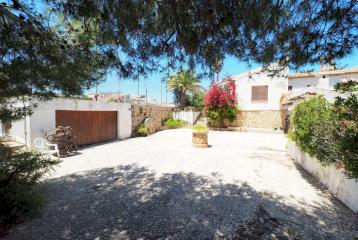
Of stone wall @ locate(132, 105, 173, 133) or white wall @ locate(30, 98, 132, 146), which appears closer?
white wall @ locate(30, 98, 132, 146)

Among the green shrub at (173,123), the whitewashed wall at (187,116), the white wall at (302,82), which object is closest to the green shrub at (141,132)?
the green shrub at (173,123)

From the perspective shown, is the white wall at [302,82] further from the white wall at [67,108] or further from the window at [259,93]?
the white wall at [67,108]

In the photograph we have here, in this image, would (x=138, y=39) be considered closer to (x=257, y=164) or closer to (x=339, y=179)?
(x=339, y=179)

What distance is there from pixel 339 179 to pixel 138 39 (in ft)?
17.0

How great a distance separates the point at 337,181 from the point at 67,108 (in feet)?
36.7

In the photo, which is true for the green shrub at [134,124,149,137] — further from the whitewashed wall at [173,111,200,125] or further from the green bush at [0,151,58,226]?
the green bush at [0,151,58,226]

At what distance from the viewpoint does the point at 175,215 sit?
3.89 meters

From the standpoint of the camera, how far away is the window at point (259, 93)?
18.9 m

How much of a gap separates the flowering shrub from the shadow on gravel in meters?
14.1

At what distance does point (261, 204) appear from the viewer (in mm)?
4340

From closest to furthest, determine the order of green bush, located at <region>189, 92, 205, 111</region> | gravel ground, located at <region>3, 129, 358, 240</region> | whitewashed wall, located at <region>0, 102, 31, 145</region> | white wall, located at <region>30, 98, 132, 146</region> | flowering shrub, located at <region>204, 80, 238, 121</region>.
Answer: gravel ground, located at <region>3, 129, 358, 240</region>, whitewashed wall, located at <region>0, 102, 31, 145</region>, white wall, located at <region>30, 98, 132, 146</region>, flowering shrub, located at <region>204, 80, 238, 121</region>, green bush, located at <region>189, 92, 205, 111</region>

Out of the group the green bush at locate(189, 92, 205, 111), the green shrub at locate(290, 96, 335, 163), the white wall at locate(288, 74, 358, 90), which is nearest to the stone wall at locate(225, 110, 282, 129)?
the white wall at locate(288, 74, 358, 90)

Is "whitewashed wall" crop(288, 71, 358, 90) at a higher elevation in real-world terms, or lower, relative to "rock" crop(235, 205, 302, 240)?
higher

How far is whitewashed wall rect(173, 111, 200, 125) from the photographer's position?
21062mm
